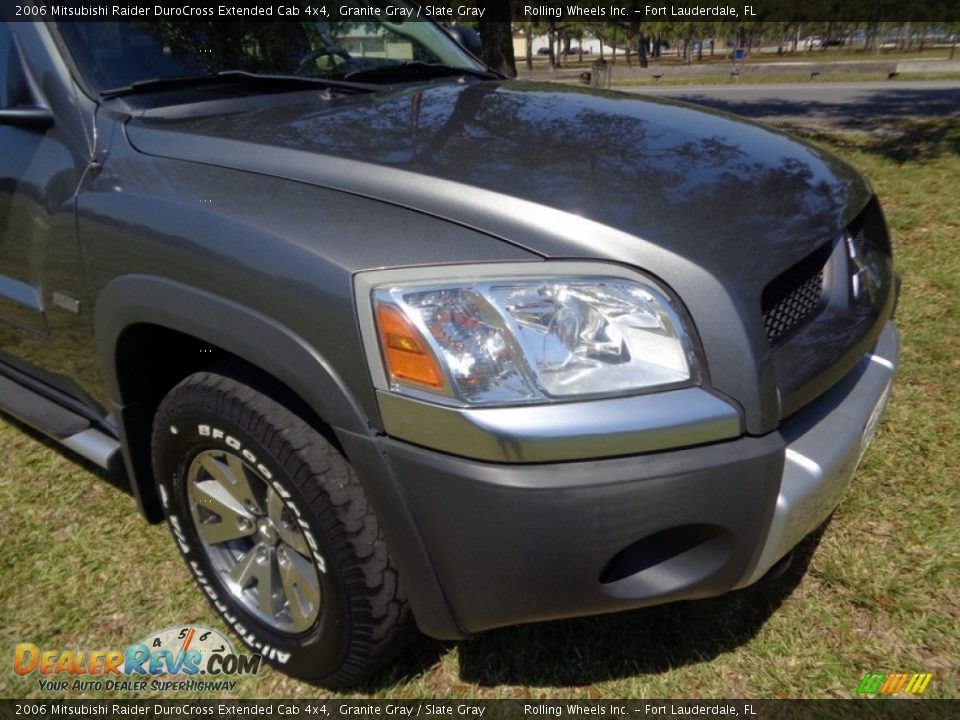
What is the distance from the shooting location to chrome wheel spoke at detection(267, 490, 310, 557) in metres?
1.86

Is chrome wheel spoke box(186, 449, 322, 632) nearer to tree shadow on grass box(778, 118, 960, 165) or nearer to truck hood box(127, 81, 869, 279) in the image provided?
truck hood box(127, 81, 869, 279)

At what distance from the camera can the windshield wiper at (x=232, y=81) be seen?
7.33 ft

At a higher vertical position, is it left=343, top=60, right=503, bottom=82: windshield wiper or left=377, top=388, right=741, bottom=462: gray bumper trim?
left=343, top=60, right=503, bottom=82: windshield wiper

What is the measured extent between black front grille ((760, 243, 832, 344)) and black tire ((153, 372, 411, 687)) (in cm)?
96

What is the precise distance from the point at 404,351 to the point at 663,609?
1259mm

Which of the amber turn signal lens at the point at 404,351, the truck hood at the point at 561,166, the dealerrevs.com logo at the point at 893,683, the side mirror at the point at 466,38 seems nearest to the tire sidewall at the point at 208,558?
the amber turn signal lens at the point at 404,351

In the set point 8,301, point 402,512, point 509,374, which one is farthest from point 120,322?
point 509,374

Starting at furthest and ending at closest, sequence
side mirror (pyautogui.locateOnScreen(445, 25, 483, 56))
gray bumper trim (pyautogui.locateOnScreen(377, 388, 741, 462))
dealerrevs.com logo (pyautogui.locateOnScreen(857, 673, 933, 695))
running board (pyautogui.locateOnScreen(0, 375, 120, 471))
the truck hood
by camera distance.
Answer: side mirror (pyautogui.locateOnScreen(445, 25, 483, 56))
running board (pyautogui.locateOnScreen(0, 375, 120, 471))
dealerrevs.com logo (pyautogui.locateOnScreen(857, 673, 933, 695))
the truck hood
gray bumper trim (pyautogui.locateOnScreen(377, 388, 741, 462))

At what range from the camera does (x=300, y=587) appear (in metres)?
1.94

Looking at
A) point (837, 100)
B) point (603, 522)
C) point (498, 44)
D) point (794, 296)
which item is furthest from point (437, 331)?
point (837, 100)

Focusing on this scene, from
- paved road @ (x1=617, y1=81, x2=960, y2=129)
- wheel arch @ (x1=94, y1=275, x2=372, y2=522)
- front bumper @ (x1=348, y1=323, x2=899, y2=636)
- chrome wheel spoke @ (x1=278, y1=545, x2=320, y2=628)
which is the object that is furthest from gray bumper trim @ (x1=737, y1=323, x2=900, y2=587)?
paved road @ (x1=617, y1=81, x2=960, y2=129)

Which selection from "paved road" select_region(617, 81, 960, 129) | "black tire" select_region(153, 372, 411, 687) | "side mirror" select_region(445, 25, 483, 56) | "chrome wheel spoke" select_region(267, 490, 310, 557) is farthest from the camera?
"paved road" select_region(617, 81, 960, 129)

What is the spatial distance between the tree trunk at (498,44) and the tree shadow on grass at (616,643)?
704 cm

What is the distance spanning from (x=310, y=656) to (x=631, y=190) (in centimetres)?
138
